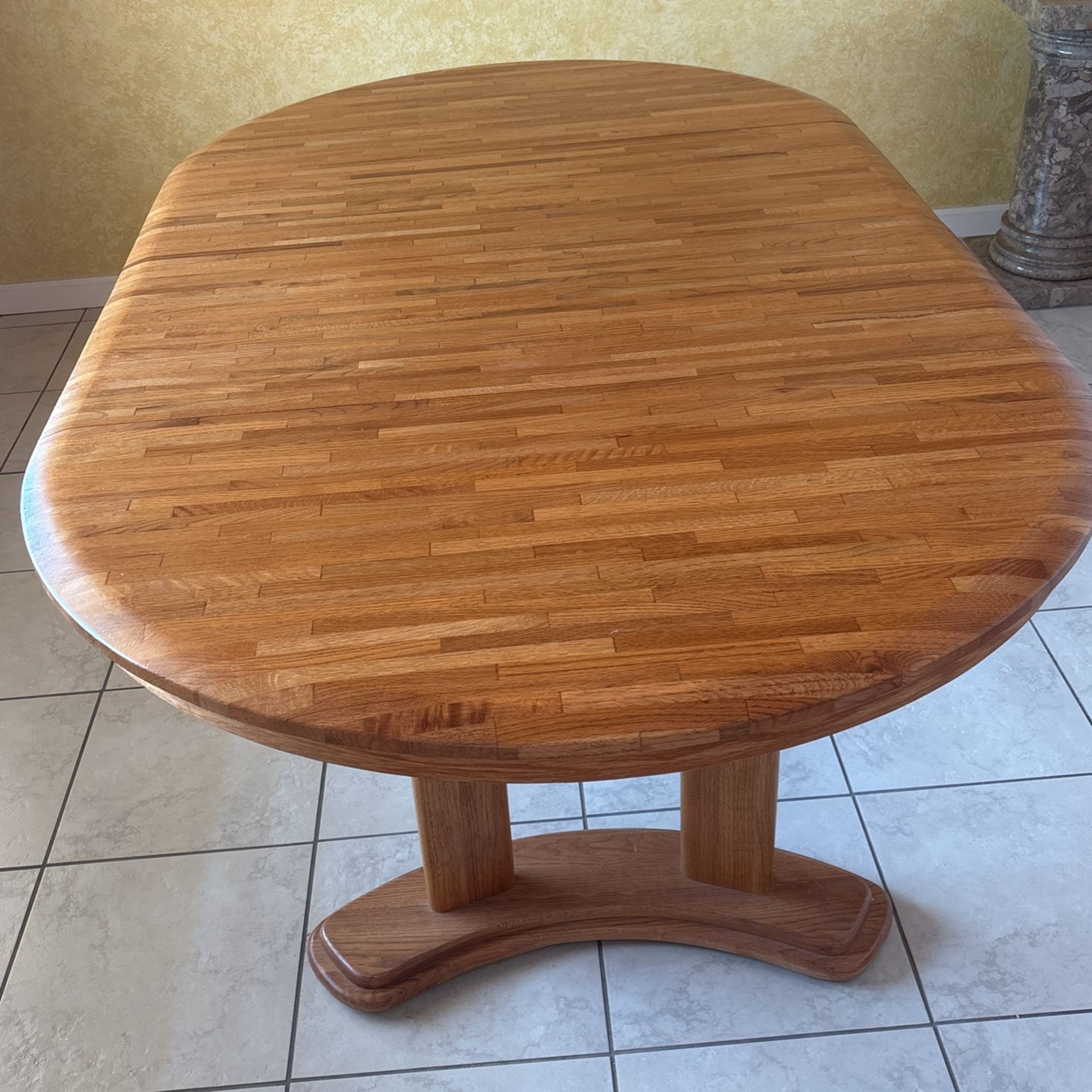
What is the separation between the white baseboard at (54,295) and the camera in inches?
142

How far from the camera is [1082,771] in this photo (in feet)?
6.32

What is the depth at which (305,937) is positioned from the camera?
1761 millimetres

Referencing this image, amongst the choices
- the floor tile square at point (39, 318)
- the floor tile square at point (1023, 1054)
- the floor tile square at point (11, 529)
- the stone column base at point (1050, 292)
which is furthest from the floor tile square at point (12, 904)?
the stone column base at point (1050, 292)

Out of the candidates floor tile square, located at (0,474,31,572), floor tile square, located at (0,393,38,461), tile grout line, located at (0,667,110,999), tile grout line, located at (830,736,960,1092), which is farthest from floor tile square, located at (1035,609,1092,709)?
floor tile square, located at (0,393,38,461)

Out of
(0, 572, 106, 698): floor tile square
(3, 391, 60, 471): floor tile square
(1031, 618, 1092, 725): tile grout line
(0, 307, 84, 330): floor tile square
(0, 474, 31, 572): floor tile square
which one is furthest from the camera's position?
(0, 307, 84, 330): floor tile square

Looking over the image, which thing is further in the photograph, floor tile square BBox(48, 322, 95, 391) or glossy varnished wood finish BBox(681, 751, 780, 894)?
floor tile square BBox(48, 322, 95, 391)

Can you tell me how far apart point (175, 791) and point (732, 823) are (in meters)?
0.95

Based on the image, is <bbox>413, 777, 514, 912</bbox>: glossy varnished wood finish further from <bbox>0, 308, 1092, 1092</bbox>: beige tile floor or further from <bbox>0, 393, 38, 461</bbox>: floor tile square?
<bbox>0, 393, 38, 461</bbox>: floor tile square

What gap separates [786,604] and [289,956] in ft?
3.57

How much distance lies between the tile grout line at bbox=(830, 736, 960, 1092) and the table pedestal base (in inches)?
1.2

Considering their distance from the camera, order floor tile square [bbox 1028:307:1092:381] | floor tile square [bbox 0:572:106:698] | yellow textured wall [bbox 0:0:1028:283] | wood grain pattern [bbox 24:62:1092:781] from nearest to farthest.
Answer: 1. wood grain pattern [bbox 24:62:1092:781]
2. floor tile square [bbox 0:572:106:698]
3. floor tile square [bbox 1028:307:1092:381]
4. yellow textured wall [bbox 0:0:1028:283]

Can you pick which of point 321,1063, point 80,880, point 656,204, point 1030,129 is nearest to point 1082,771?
point 656,204

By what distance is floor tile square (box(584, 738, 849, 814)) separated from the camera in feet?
6.37

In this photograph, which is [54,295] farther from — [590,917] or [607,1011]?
[607,1011]
